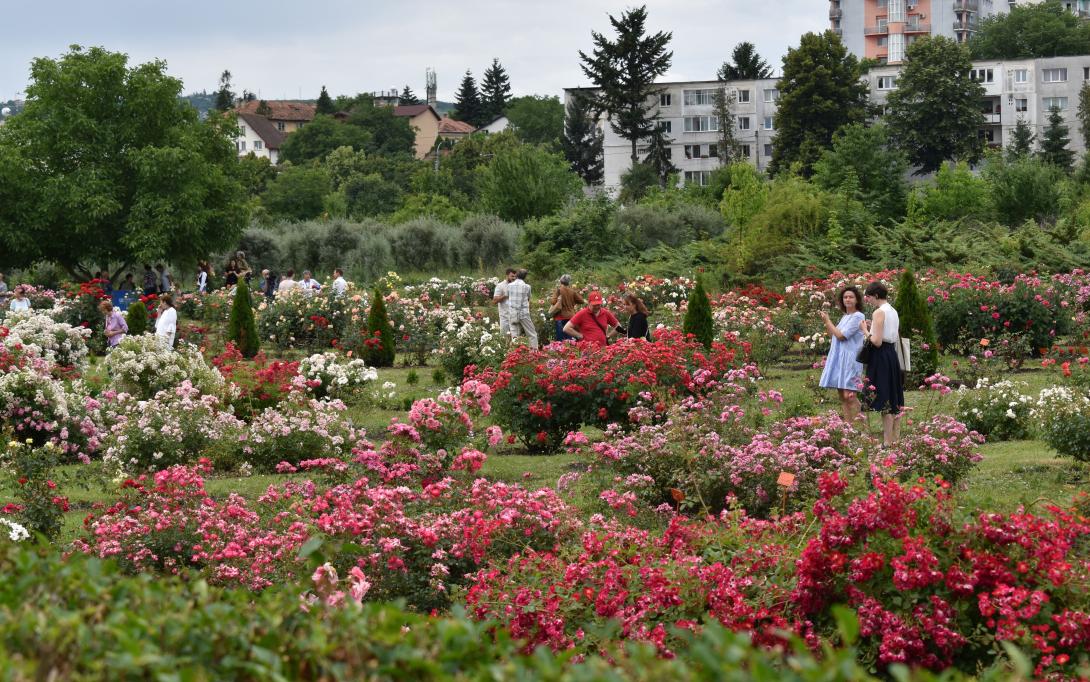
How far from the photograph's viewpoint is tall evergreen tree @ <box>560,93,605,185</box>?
82.1 m

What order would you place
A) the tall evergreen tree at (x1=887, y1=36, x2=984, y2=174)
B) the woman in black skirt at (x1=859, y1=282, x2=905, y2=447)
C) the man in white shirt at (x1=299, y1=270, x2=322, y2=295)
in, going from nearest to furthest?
the woman in black skirt at (x1=859, y1=282, x2=905, y2=447), the man in white shirt at (x1=299, y1=270, x2=322, y2=295), the tall evergreen tree at (x1=887, y1=36, x2=984, y2=174)

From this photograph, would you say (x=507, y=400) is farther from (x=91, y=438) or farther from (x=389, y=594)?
(x=389, y=594)

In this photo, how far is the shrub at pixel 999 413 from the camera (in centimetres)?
1292

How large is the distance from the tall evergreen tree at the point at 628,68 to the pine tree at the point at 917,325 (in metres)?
56.0

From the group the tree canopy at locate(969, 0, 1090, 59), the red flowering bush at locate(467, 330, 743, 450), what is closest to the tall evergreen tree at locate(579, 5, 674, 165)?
the tree canopy at locate(969, 0, 1090, 59)

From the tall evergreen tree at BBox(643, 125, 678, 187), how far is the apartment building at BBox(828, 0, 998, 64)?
36018mm

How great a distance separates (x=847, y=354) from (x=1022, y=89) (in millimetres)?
75889

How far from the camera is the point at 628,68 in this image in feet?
239

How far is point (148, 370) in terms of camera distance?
50.1 feet

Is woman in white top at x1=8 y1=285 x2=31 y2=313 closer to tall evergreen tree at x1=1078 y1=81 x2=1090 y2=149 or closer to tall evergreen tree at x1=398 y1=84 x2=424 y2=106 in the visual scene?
tall evergreen tree at x1=1078 y1=81 x2=1090 y2=149

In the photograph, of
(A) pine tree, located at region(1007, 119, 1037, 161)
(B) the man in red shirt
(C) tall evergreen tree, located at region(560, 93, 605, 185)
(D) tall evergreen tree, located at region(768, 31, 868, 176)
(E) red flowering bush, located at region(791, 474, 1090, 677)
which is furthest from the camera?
(C) tall evergreen tree, located at region(560, 93, 605, 185)

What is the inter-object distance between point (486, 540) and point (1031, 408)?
7.16 meters

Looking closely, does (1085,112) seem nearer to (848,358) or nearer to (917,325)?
(917,325)

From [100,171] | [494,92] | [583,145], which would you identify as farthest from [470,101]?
[100,171]
